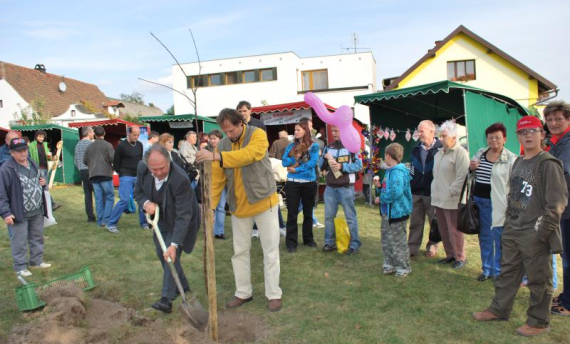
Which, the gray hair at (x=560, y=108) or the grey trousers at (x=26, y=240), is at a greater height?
the gray hair at (x=560, y=108)

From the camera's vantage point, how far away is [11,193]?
16.3 ft

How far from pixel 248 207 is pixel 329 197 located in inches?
82.2

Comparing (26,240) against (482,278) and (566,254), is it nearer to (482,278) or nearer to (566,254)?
(482,278)

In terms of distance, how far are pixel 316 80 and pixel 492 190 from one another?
2506 centimetres

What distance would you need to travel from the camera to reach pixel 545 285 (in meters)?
3.25

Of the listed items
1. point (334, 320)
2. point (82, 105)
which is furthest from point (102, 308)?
point (82, 105)

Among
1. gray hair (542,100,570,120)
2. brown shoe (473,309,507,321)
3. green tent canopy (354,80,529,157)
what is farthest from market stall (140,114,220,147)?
brown shoe (473,309,507,321)

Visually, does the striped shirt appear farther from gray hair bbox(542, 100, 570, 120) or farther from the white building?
the white building

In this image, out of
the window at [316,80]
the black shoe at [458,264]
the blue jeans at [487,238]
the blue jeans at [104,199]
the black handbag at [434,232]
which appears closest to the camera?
the blue jeans at [487,238]

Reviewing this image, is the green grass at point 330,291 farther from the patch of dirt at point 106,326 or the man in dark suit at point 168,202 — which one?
the man in dark suit at point 168,202

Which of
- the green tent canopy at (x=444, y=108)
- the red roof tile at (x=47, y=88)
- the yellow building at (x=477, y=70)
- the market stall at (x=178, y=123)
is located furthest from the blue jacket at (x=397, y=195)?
the red roof tile at (x=47, y=88)

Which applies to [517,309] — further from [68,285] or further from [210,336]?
[68,285]

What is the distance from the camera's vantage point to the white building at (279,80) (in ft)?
89.1

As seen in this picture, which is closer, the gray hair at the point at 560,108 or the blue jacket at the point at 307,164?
the gray hair at the point at 560,108
